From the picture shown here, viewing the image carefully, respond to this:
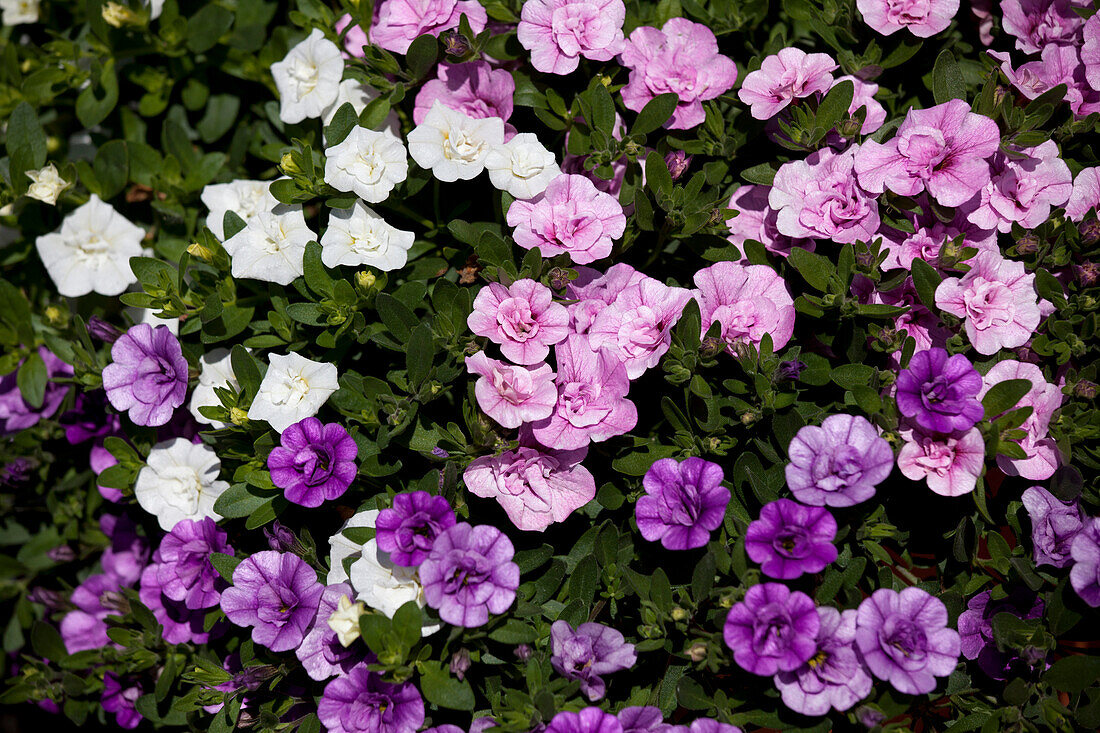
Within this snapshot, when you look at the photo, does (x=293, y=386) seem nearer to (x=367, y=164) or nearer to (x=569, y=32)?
(x=367, y=164)

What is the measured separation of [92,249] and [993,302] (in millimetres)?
2848

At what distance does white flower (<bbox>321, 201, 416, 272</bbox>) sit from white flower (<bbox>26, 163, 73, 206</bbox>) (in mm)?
1101

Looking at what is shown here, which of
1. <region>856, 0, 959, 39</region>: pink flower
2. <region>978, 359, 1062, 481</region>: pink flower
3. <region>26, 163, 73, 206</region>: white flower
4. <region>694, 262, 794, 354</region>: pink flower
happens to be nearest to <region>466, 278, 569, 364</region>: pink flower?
<region>694, 262, 794, 354</region>: pink flower

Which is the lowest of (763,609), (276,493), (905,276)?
(276,493)

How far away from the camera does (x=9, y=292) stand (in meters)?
2.72

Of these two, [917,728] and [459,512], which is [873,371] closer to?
[917,728]

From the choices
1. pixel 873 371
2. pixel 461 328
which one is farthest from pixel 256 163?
pixel 873 371

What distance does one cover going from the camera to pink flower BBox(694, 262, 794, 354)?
2.03 meters

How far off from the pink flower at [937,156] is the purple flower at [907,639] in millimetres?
1047

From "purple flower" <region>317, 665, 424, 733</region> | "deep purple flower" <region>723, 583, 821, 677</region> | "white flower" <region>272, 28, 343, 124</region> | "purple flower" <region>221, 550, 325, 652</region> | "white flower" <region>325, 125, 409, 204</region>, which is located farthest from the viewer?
"white flower" <region>272, 28, 343, 124</region>

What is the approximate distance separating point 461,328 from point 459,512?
50cm

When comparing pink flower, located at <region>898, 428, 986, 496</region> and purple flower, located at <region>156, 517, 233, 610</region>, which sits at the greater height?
pink flower, located at <region>898, 428, 986, 496</region>

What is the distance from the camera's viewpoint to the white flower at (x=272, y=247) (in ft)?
7.22

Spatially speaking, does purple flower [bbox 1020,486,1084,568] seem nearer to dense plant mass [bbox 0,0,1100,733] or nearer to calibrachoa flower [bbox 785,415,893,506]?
dense plant mass [bbox 0,0,1100,733]
